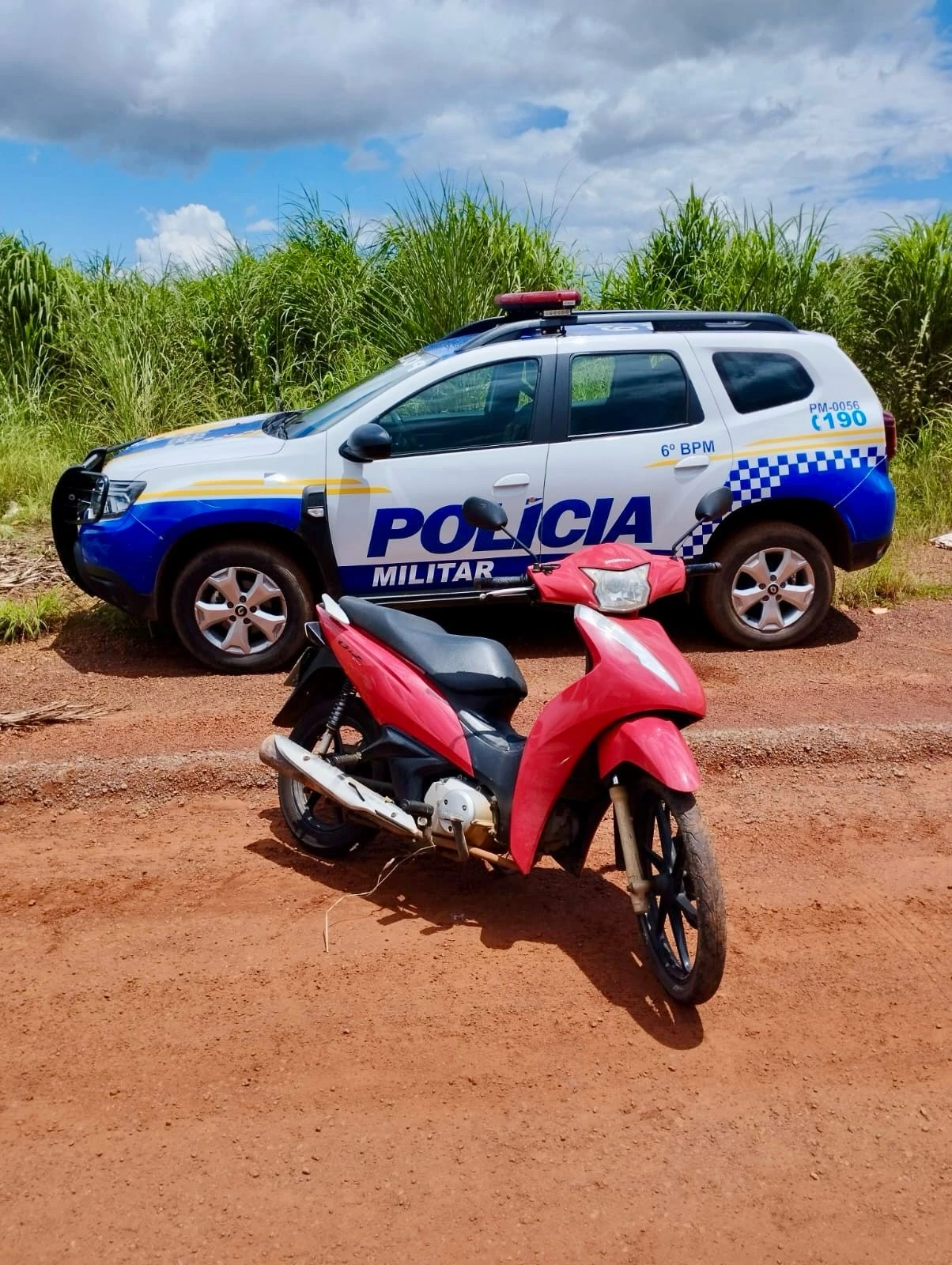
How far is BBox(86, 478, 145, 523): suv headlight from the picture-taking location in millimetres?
6332

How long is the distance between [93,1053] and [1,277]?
1121cm

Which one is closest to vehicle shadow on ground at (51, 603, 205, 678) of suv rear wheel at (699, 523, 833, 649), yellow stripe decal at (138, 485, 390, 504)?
yellow stripe decal at (138, 485, 390, 504)

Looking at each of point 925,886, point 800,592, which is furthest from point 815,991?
point 800,592

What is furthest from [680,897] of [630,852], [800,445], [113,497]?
[113,497]

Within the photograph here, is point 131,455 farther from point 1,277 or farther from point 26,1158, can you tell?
point 1,277

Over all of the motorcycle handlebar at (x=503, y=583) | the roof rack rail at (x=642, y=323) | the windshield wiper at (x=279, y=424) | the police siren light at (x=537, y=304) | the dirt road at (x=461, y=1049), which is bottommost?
the dirt road at (x=461, y=1049)

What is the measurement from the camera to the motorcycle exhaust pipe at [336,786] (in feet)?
13.3

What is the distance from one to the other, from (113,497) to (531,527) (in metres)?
2.28

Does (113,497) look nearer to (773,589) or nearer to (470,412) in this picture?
(470,412)

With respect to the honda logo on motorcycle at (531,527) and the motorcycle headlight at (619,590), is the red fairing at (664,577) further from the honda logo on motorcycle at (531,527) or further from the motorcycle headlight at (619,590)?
the honda logo on motorcycle at (531,527)

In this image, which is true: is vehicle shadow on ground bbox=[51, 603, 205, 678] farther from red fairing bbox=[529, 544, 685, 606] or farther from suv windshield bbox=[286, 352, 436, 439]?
red fairing bbox=[529, 544, 685, 606]

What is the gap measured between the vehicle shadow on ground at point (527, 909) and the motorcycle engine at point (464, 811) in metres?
0.32

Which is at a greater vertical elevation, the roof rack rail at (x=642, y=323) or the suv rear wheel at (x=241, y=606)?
the roof rack rail at (x=642, y=323)

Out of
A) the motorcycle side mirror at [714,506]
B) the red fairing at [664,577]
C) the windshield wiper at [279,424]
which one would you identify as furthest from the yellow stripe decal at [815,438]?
the red fairing at [664,577]
